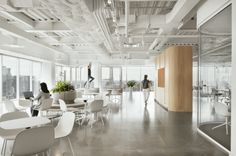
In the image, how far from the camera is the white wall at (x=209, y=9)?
4.04 metres

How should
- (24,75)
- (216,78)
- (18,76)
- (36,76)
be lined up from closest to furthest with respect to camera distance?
(216,78)
(18,76)
(24,75)
(36,76)

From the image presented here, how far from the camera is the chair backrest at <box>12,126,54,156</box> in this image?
93.1 inches

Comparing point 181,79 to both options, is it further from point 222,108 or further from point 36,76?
point 36,76

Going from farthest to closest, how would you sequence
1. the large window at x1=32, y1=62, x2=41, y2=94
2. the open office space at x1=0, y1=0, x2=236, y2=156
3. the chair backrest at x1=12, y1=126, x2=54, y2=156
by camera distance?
the large window at x1=32, y1=62, x2=41, y2=94, the open office space at x1=0, y1=0, x2=236, y2=156, the chair backrest at x1=12, y1=126, x2=54, y2=156

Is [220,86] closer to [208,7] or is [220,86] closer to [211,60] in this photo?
[211,60]

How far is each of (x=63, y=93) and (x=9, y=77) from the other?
6.07 meters

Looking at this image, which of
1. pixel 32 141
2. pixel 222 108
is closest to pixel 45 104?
pixel 32 141

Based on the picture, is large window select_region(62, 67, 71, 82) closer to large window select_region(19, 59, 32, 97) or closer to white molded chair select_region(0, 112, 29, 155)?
large window select_region(19, 59, 32, 97)

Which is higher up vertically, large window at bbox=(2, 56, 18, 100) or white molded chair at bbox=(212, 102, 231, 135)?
large window at bbox=(2, 56, 18, 100)

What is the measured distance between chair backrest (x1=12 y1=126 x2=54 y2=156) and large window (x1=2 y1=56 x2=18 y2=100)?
8.47m

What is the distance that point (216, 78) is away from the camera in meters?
5.37

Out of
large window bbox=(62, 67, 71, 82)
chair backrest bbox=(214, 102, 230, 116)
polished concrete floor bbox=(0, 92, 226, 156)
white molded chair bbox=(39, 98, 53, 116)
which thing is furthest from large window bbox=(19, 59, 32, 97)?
chair backrest bbox=(214, 102, 230, 116)

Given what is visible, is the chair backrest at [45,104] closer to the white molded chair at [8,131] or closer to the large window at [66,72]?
the white molded chair at [8,131]

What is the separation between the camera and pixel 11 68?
10.6 meters
